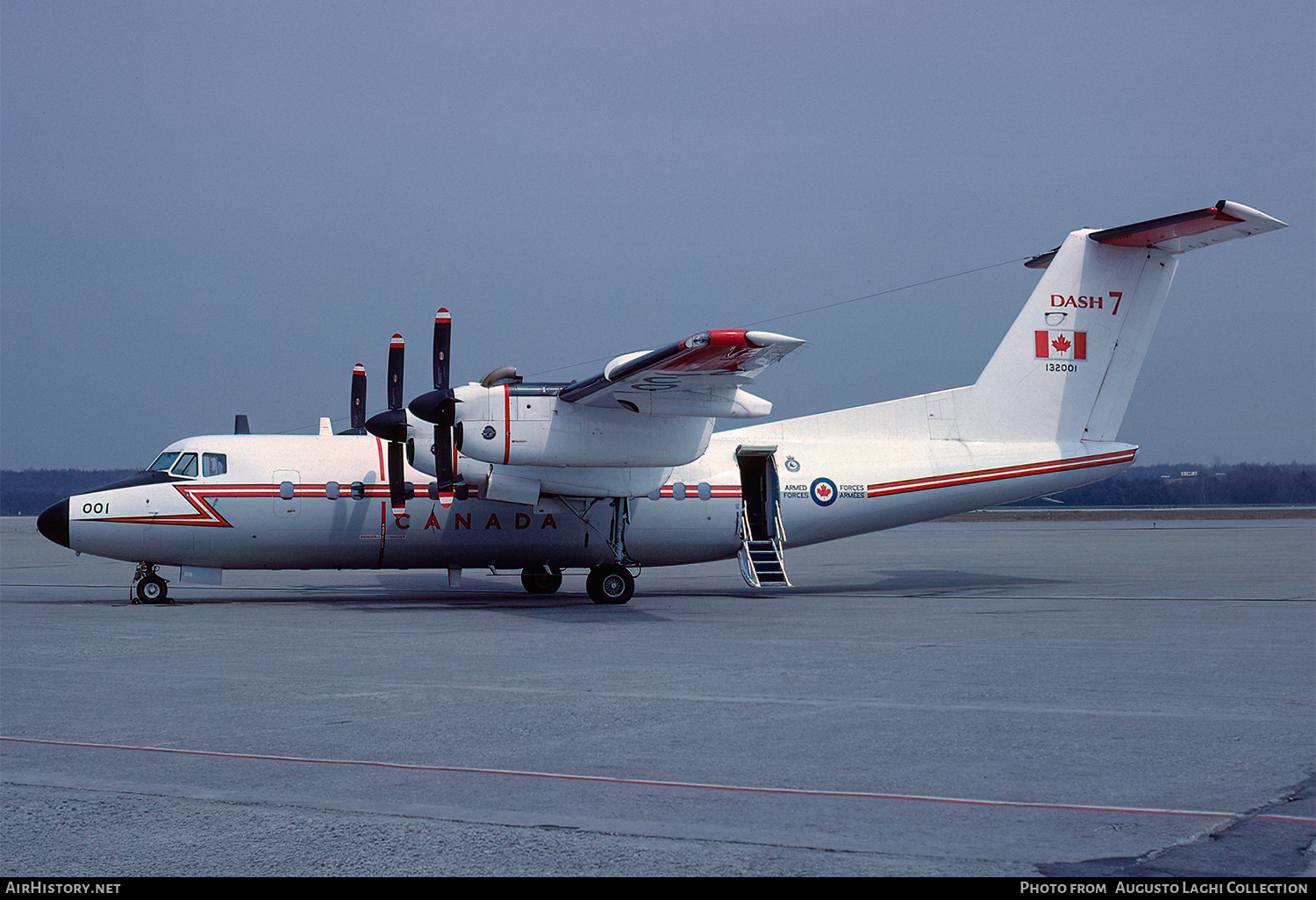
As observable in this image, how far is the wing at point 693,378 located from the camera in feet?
55.2

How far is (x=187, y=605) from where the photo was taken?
21.0 m

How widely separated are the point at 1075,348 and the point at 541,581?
39.3ft

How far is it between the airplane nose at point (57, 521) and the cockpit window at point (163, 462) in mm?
1565

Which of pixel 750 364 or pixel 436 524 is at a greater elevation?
pixel 750 364

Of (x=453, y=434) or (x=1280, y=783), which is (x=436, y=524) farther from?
(x=1280, y=783)

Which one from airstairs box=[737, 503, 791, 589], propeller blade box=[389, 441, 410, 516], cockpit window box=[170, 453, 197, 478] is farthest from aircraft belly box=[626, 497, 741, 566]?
cockpit window box=[170, 453, 197, 478]

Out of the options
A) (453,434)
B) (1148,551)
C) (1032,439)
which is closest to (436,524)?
(453,434)

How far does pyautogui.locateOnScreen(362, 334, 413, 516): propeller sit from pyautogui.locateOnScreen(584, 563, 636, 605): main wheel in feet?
12.6

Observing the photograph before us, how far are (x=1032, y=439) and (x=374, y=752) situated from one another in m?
18.4

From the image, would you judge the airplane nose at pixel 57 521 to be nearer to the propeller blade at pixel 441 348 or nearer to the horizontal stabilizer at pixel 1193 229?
the propeller blade at pixel 441 348

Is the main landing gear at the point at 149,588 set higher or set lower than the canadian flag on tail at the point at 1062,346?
lower

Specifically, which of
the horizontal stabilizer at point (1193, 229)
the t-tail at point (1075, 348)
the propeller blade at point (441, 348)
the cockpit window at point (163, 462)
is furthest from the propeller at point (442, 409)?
the horizontal stabilizer at point (1193, 229)
